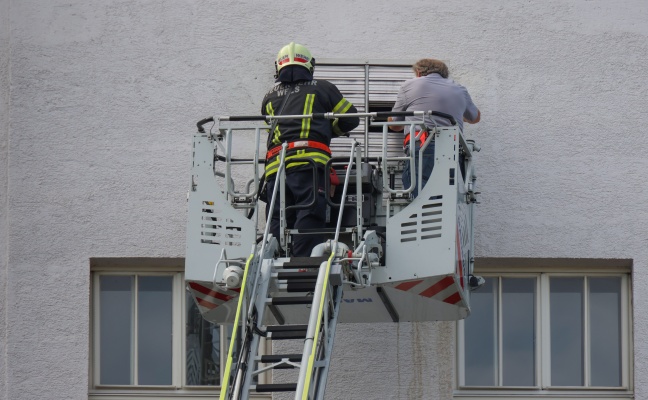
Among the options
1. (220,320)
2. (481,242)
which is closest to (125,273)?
(220,320)

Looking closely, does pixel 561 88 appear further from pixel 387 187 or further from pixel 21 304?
pixel 21 304

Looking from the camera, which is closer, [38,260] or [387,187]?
[387,187]

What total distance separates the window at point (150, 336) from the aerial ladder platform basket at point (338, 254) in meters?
1.80

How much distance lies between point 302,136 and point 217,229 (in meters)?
1.01

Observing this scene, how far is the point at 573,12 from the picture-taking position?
50.0ft

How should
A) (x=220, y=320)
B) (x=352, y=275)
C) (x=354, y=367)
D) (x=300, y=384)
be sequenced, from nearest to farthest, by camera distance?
(x=300, y=384) → (x=352, y=275) → (x=220, y=320) → (x=354, y=367)

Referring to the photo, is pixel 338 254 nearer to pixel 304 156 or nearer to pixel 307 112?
pixel 304 156

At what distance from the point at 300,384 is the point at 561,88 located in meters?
5.68

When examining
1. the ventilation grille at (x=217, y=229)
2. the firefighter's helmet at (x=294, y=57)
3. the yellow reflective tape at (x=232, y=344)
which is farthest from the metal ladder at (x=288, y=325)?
the firefighter's helmet at (x=294, y=57)

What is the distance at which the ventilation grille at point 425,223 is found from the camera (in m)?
12.2

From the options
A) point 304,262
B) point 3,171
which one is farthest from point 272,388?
point 3,171

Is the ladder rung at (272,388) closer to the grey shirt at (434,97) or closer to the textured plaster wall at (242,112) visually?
the grey shirt at (434,97)

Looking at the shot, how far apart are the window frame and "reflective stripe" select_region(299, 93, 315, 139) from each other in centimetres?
279

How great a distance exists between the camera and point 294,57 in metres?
12.9
